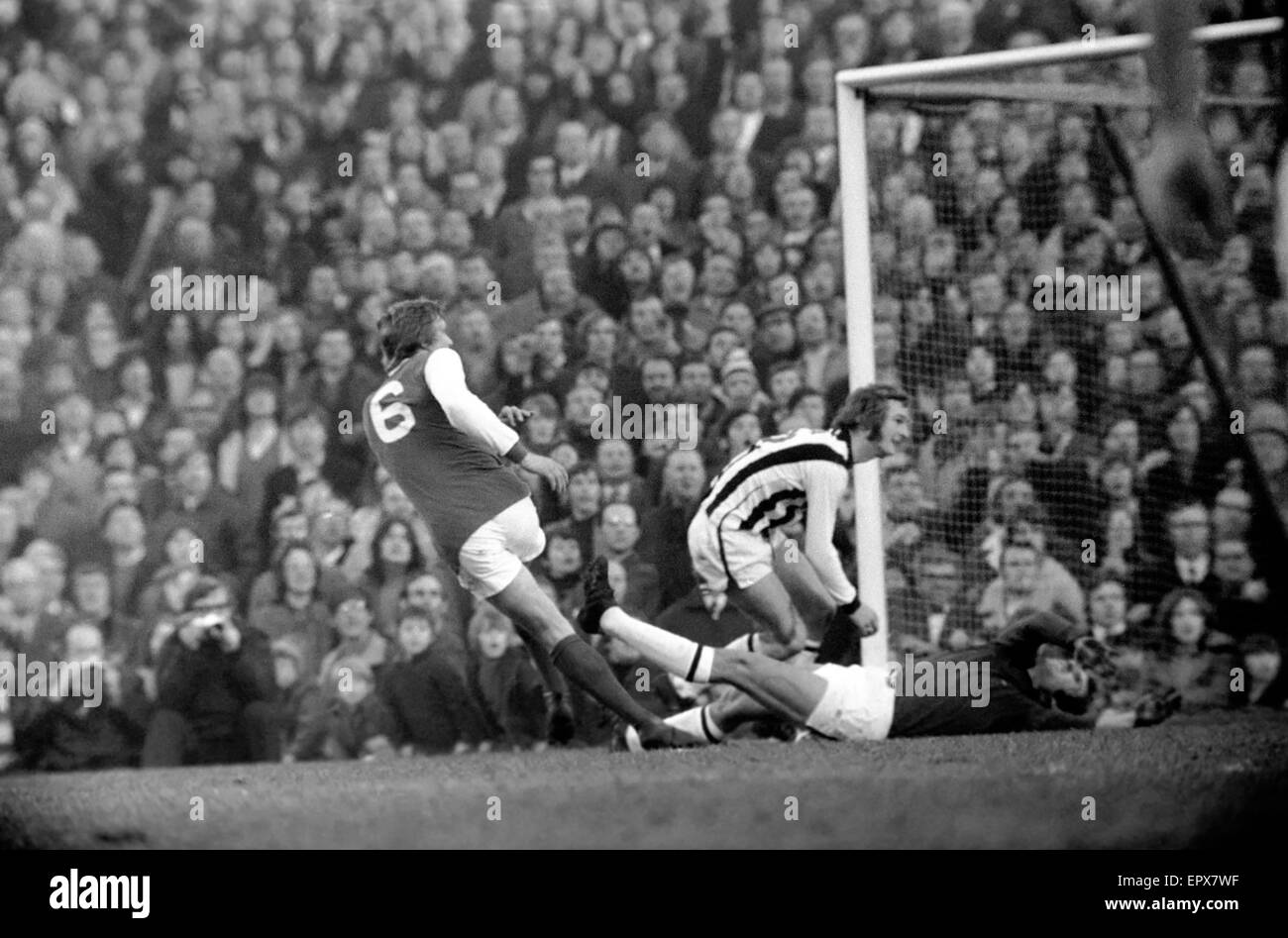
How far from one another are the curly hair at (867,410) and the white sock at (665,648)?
2.66 ft

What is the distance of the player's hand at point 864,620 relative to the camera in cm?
575

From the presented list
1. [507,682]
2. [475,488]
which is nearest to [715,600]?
[507,682]

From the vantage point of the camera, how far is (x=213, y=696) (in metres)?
5.93

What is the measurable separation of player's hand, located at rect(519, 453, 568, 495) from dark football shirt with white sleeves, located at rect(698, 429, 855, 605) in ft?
1.68

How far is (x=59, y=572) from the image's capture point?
604 centimetres

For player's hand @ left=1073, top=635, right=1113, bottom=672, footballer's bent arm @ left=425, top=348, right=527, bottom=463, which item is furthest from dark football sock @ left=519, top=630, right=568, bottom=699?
player's hand @ left=1073, top=635, right=1113, bottom=672

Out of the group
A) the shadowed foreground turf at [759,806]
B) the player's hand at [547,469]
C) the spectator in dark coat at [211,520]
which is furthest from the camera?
the spectator in dark coat at [211,520]

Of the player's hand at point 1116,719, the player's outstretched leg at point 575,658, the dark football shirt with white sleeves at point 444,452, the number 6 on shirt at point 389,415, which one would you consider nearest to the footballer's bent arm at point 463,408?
the dark football shirt with white sleeves at point 444,452

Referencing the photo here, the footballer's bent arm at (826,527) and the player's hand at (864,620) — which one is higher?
the footballer's bent arm at (826,527)

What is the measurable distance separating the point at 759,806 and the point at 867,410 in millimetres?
1455

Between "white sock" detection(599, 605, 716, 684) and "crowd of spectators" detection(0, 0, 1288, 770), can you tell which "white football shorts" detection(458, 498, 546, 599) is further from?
"white sock" detection(599, 605, 716, 684)

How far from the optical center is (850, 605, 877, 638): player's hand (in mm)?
5750

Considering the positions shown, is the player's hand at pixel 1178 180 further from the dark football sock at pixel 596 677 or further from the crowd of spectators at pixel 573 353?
the dark football sock at pixel 596 677

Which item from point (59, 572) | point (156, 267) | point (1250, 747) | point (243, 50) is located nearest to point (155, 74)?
point (243, 50)
